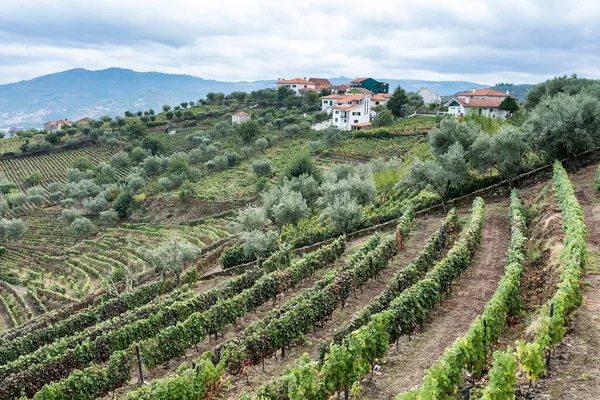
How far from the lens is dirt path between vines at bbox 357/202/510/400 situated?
14.4 meters

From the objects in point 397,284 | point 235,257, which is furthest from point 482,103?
point 397,284

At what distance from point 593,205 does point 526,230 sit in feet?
15.9

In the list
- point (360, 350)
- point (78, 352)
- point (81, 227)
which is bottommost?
point (81, 227)

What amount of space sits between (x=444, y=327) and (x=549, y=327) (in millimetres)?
5432

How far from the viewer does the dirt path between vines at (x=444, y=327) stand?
47.3 ft

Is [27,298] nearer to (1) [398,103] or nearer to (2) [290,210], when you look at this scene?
(2) [290,210]

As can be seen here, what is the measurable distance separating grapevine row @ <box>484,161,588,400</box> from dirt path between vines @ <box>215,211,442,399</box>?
7386 mm

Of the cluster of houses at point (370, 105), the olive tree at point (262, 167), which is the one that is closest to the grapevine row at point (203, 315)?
the olive tree at point (262, 167)

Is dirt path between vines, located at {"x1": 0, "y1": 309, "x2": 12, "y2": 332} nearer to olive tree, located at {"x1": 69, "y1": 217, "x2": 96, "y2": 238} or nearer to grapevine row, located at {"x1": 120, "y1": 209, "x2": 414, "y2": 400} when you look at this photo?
olive tree, located at {"x1": 69, "y1": 217, "x2": 96, "y2": 238}

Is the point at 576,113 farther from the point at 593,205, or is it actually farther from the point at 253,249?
the point at 253,249

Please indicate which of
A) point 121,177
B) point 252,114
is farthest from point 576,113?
point 252,114

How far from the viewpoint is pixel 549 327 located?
1291cm

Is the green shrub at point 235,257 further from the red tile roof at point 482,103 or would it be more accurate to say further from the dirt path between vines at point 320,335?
the red tile roof at point 482,103

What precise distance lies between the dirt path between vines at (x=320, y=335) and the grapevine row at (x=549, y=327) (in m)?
7.39
